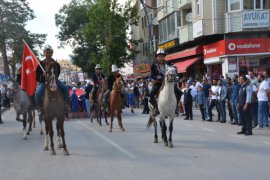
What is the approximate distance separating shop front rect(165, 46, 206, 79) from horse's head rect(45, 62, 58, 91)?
2754 centimetres

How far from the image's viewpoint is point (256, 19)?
32.9 m

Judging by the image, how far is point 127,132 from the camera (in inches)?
622

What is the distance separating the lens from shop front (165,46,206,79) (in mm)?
38000

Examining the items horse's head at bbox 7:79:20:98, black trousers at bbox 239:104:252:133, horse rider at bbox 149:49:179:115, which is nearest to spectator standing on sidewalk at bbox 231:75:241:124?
black trousers at bbox 239:104:252:133

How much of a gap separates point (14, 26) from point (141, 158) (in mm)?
52012

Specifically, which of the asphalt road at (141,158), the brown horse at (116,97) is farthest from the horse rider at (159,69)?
the brown horse at (116,97)

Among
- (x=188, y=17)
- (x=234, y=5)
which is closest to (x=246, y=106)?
(x=234, y=5)

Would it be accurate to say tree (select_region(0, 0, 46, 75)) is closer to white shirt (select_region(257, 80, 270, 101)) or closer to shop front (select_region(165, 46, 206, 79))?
shop front (select_region(165, 46, 206, 79))

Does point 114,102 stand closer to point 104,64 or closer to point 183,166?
point 183,166

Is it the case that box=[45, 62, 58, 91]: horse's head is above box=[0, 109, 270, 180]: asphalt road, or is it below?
above

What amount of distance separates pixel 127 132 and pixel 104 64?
137ft

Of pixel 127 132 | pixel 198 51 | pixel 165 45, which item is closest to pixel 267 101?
pixel 127 132

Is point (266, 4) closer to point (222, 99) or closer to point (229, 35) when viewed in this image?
point (229, 35)

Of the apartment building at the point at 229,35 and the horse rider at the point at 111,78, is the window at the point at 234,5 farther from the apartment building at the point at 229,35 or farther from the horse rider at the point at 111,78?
the horse rider at the point at 111,78
